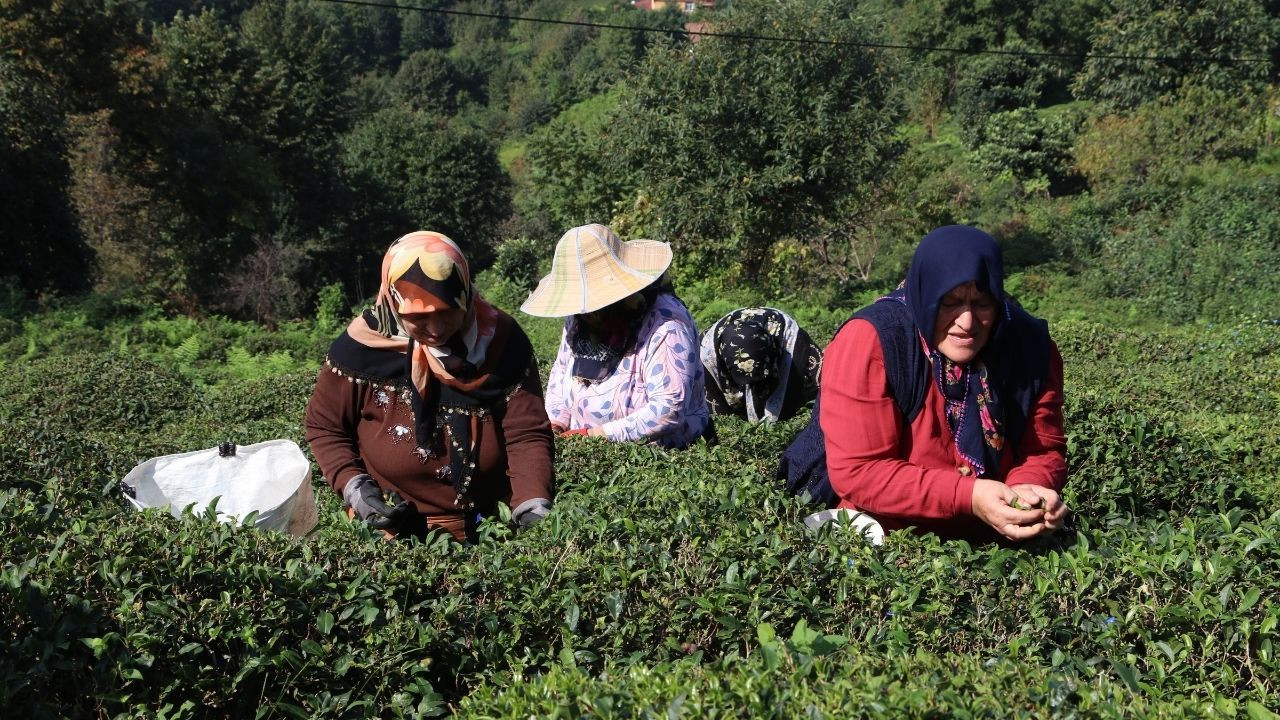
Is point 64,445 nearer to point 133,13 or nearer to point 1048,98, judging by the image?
point 133,13

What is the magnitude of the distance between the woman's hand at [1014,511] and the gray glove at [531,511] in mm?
1283

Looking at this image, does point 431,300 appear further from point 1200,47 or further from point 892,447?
point 1200,47

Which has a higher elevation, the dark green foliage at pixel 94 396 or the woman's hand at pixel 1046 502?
A: the woman's hand at pixel 1046 502

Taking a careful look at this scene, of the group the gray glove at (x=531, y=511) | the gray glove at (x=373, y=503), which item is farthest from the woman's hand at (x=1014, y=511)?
the gray glove at (x=373, y=503)

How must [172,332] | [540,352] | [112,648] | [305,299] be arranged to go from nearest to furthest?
[112,648]
[540,352]
[172,332]
[305,299]

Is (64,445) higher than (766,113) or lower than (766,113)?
lower

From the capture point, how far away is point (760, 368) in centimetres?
543

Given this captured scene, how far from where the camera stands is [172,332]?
15.0 m

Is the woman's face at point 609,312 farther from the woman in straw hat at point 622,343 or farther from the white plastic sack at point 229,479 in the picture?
the white plastic sack at point 229,479

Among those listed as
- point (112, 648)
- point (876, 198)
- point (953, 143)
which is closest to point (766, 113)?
point (876, 198)

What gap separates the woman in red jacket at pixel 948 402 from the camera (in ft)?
9.06

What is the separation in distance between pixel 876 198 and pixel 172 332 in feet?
42.1

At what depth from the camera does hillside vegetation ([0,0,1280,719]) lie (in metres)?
2.36

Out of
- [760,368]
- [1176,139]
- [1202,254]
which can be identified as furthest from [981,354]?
[1176,139]
